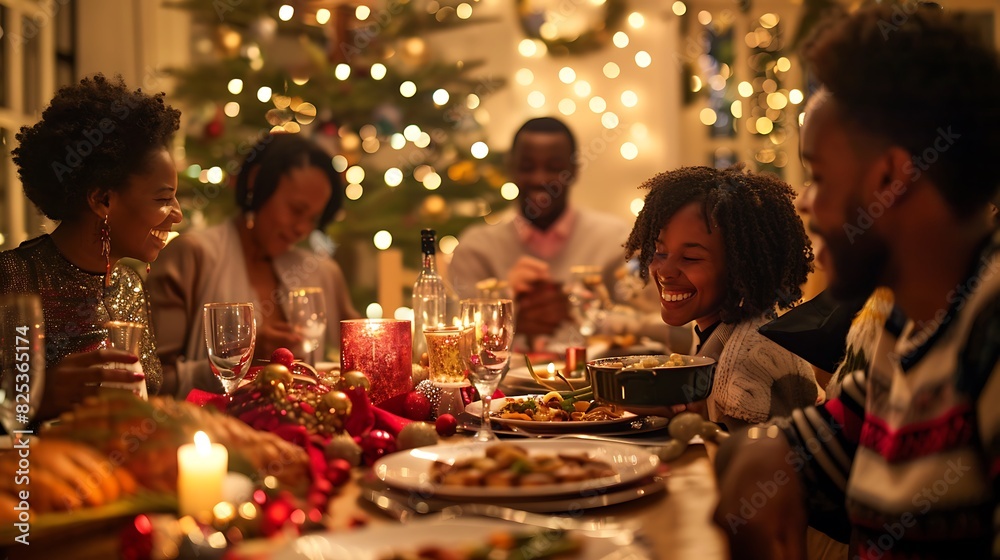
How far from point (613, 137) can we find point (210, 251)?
123 inches

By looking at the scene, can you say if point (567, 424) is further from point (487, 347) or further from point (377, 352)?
point (377, 352)

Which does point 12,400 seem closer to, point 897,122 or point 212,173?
point 897,122

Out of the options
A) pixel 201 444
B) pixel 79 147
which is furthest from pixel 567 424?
pixel 79 147

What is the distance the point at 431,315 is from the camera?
196 cm

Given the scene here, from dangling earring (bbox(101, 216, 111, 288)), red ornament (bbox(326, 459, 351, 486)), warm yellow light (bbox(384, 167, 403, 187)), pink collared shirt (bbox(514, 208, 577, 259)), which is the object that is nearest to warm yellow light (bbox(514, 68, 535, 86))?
warm yellow light (bbox(384, 167, 403, 187))

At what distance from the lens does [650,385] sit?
1297mm

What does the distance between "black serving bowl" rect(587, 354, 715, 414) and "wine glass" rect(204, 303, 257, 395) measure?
1.79 feet

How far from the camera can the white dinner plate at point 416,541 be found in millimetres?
721

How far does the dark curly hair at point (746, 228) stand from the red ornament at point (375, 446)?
66cm

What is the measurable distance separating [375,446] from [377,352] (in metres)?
0.34

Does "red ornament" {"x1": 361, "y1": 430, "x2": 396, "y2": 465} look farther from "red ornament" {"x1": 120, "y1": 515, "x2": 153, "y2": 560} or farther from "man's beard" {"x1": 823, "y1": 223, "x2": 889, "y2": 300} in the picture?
"man's beard" {"x1": 823, "y1": 223, "x2": 889, "y2": 300}

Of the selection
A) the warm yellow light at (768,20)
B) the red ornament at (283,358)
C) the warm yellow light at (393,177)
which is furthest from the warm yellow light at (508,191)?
the red ornament at (283,358)

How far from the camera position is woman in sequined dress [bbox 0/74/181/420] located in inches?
65.1

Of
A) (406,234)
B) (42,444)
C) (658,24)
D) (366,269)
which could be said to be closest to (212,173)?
(406,234)
